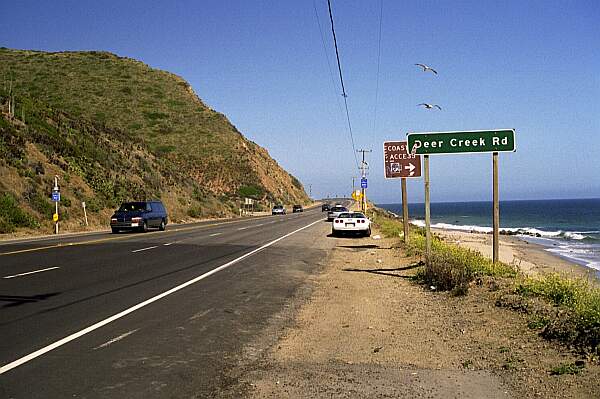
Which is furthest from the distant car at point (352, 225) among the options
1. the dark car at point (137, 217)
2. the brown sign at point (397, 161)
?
the dark car at point (137, 217)

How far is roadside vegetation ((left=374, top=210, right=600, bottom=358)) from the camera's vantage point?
7.19 meters

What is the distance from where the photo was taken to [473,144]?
14.0m

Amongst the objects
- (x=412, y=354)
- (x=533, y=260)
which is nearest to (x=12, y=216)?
(x=533, y=260)

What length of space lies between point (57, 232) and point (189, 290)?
2673cm

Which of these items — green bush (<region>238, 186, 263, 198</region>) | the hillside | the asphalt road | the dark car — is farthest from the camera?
green bush (<region>238, 186, 263, 198</region>)

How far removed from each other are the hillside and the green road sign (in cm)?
2649

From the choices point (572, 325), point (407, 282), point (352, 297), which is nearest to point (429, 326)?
point (572, 325)

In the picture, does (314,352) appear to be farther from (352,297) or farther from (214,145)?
(214,145)

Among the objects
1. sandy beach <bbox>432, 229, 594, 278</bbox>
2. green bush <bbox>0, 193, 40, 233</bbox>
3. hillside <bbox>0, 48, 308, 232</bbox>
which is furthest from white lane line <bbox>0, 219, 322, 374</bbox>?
hillside <bbox>0, 48, 308, 232</bbox>

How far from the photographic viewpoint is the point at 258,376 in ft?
21.3

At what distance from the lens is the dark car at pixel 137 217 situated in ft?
113

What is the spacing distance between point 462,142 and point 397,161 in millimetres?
7429

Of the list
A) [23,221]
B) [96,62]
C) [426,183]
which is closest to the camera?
[426,183]

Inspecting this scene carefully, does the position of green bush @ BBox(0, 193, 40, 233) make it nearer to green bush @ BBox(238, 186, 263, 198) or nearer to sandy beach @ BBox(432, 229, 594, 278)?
sandy beach @ BBox(432, 229, 594, 278)
